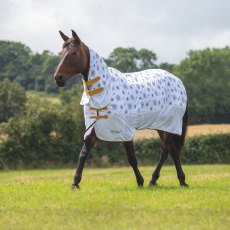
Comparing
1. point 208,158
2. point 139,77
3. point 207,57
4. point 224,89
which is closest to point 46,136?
point 208,158

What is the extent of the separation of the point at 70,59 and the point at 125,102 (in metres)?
1.41

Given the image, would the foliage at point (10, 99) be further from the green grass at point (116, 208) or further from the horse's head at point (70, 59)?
the green grass at point (116, 208)

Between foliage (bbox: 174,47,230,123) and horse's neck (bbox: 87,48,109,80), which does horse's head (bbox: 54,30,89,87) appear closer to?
horse's neck (bbox: 87,48,109,80)

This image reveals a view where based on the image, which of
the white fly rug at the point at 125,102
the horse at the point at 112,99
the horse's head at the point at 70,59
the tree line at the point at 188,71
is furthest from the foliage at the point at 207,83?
the horse's head at the point at 70,59

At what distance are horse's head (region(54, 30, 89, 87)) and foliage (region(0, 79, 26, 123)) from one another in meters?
56.8

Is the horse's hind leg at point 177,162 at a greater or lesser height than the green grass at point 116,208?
greater

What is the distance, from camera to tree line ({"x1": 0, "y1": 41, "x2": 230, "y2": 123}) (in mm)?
88688

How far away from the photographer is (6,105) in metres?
69.0

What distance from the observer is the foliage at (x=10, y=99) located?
67.9 metres

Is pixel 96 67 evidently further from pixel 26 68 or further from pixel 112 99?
pixel 26 68

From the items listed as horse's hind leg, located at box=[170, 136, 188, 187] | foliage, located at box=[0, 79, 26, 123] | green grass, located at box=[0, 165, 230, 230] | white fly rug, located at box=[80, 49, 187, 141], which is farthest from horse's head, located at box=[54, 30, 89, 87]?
foliage, located at box=[0, 79, 26, 123]

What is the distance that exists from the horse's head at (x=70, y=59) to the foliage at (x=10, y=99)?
5681cm

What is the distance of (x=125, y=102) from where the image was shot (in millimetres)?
10711

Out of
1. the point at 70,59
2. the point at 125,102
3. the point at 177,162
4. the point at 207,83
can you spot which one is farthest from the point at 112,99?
the point at 207,83
